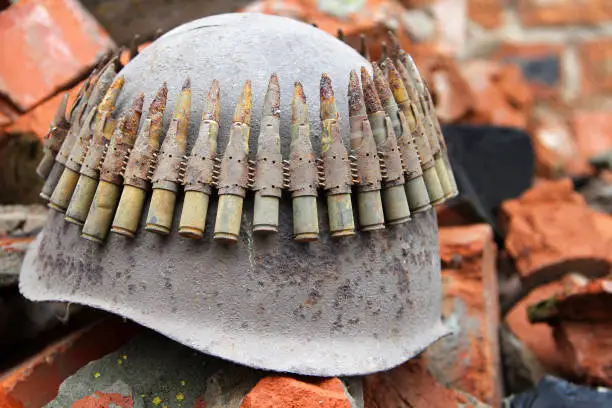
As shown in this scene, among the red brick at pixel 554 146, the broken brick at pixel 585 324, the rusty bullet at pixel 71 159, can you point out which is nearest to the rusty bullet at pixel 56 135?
the rusty bullet at pixel 71 159

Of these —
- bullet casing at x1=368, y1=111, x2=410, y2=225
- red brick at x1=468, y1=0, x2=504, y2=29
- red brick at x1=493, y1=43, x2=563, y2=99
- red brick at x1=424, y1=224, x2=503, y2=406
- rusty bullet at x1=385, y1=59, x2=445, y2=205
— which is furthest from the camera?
red brick at x1=493, y1=43, x2=563, y2=99

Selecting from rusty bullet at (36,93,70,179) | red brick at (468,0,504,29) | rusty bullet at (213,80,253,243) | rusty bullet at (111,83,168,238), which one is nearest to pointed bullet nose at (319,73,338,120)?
rusty bullet at (213,80,253,243)

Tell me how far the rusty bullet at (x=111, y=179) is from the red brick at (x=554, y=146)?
12.5ft

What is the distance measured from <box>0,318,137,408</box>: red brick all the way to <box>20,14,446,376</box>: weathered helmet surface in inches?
10.1

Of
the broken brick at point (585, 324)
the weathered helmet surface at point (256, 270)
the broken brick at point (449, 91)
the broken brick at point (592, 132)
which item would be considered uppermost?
the weathered helmet surface at point (256, 270)

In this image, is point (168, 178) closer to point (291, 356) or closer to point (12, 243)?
point (291, 356)

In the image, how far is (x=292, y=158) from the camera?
1.86 meters

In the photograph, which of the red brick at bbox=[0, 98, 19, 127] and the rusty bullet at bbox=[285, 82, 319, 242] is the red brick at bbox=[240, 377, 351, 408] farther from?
the red brick at bbox=[0, 98, 19, 127]

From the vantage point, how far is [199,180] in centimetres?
183

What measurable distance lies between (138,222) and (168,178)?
18 centimetres

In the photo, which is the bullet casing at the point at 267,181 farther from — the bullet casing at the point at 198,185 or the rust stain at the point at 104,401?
the rust stain at the point at 104,401

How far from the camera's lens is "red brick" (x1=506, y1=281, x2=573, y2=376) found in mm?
2850

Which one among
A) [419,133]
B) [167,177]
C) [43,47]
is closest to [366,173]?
[419,133]

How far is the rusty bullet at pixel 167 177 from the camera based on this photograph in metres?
1.84
